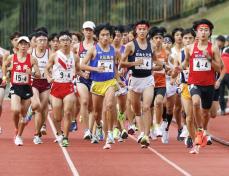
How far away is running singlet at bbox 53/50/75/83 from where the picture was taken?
19.2 meters

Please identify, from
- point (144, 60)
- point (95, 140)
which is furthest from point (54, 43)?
point (144, 60)

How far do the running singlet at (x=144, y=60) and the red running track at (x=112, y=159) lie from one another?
1302mm

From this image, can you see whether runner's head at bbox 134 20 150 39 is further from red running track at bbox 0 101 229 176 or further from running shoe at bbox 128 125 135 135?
running shoe at bbox 128 125 135 135

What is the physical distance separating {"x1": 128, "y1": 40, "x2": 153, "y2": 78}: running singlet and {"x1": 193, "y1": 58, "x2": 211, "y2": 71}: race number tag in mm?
1217

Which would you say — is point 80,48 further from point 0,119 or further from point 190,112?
point 0,119

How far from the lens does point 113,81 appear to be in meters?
19.1

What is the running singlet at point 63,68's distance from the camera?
19.2m

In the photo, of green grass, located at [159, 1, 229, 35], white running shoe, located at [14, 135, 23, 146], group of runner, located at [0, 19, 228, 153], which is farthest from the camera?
green grass, located at [159, 1, 229, 35]

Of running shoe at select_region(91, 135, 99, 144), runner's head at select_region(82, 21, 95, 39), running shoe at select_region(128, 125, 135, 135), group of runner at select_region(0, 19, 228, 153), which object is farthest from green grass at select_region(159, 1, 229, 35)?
running shoe at select_region(91, 135, 99, 144)

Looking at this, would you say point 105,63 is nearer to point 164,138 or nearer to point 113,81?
point 113,81

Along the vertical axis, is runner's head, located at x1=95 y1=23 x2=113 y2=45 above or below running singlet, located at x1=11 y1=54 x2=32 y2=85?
above

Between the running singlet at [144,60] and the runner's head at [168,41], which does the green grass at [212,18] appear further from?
the running singlet at [144,60]

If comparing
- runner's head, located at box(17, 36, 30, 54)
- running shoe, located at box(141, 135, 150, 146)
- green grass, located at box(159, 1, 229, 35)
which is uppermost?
green grass, located at box(159, 1, 229, 35)

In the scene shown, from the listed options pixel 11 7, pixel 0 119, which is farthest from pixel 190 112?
pixel 11 7
